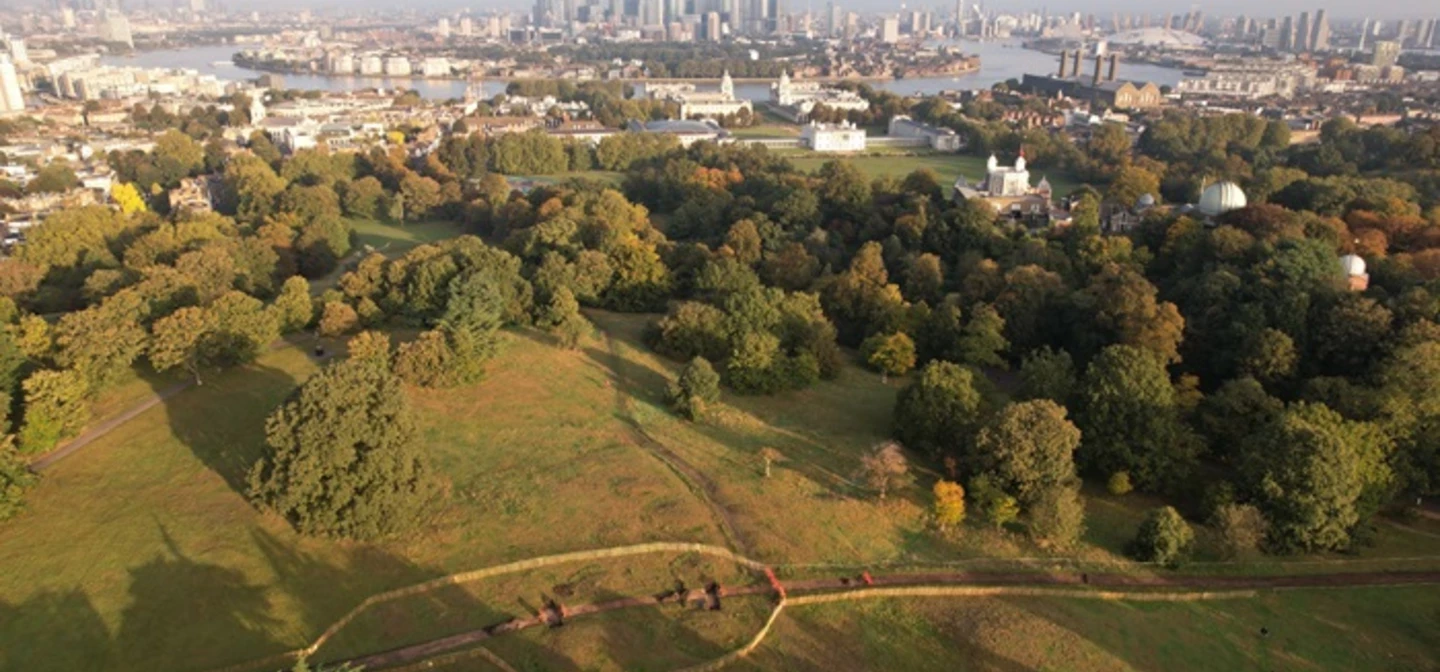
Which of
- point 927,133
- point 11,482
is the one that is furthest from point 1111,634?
point 927,133

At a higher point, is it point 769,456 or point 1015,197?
point 1015,197

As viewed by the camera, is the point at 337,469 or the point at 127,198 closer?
the point at 337,469

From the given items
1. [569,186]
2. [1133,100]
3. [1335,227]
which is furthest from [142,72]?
[1335,227]

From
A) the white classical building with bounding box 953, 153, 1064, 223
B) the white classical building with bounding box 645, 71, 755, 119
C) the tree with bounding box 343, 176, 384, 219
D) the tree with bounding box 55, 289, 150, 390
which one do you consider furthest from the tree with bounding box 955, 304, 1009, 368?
the white classical building with bounding box 645, 71, 755, 119

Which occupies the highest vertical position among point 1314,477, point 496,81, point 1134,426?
point 496,81

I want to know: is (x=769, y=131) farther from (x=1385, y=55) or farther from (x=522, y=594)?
(x=1385, y=55)

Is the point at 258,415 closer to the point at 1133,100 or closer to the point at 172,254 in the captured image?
the point at 172,254

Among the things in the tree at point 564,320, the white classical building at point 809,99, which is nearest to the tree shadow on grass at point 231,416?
the tree at point 564,320

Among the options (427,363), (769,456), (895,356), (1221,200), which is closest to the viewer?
(769,456)

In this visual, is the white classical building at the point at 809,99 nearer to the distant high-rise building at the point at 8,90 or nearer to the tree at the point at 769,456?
the tree at the point at 769,456
